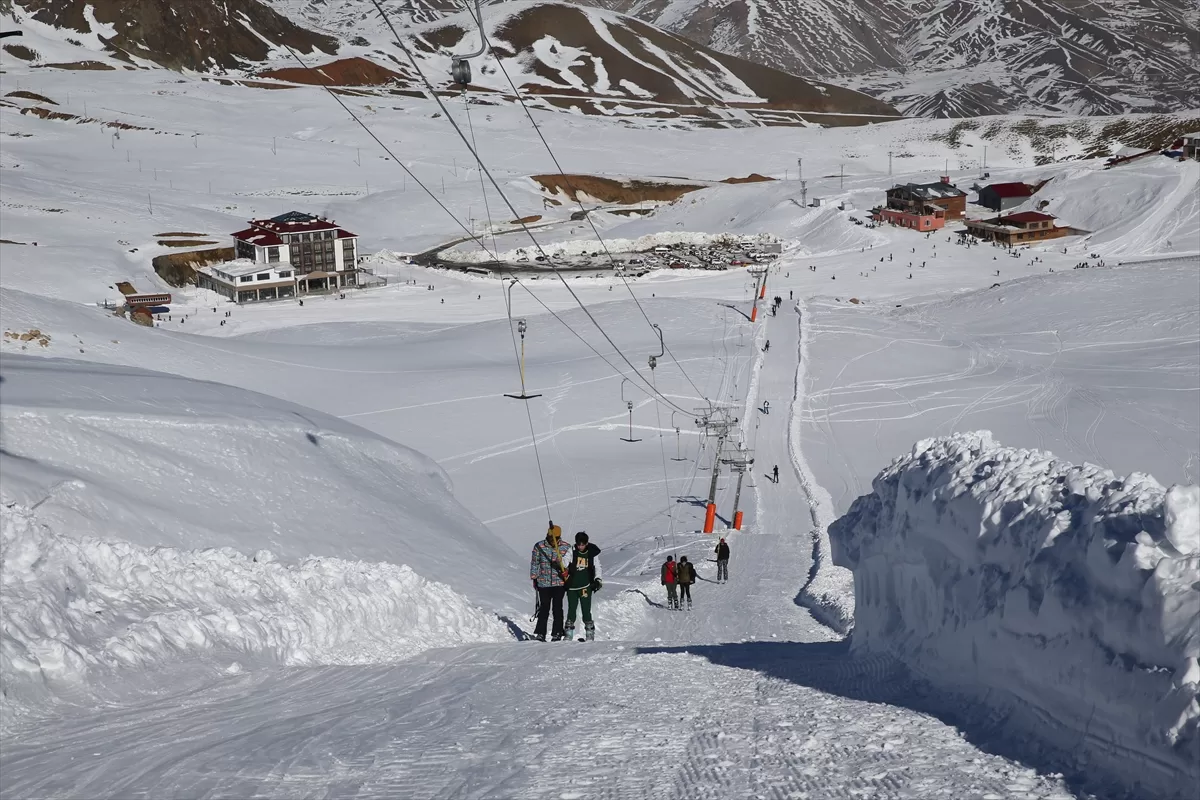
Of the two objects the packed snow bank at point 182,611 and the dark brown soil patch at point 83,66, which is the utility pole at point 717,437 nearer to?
the packed snow bank at point 182,611

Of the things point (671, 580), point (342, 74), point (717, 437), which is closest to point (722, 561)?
point (671, 580)

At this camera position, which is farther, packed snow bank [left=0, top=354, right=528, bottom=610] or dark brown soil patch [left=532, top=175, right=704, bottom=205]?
dark brown soil patch [left=532, top=175, right=704, bottom=205]

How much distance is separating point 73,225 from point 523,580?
61.7 m

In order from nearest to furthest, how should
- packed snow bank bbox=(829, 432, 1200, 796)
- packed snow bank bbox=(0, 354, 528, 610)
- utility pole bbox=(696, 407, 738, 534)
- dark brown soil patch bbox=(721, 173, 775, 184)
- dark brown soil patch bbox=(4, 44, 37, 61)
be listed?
packed snow bank bbox=(829, 432, 1200, 796) < packed snow bank bbox=(0, 354, 528, 610) < utility pole bbox=(696, 407, 738, 534) < dark brown soil patch bbox=(721, 173, 775, 184) < dark brown soil patch bbox=(4, 44, 37, 61)

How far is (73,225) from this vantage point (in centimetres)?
6794

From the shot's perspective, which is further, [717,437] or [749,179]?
[749,179]

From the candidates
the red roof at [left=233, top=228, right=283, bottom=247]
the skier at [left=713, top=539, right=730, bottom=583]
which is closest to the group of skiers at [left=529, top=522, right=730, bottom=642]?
the skier at [left=713, top=539, right=730, bottom=583]

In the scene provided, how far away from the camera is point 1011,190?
81.4 m

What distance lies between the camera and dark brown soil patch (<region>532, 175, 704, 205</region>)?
10356 centimetres

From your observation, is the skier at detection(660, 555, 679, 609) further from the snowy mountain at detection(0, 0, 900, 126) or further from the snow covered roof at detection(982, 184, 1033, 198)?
the snowy mountain at detection(0, 0, 900, 126)

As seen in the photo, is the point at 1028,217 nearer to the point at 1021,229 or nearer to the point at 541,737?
the point at 1021,229

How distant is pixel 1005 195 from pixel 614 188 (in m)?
36.4

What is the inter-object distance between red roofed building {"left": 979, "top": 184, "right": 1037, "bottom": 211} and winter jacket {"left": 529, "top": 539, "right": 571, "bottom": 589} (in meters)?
76.7

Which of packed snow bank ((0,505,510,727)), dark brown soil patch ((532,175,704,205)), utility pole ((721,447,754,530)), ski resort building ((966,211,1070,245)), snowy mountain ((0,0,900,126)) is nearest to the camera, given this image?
packed snow bank ((0,505,510,727))
